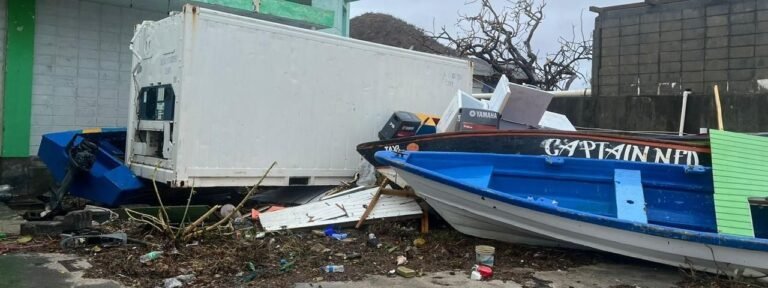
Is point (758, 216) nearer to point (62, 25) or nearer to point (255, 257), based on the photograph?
point (255, 257)

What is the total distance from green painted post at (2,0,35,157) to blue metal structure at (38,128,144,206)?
1496 millimetres

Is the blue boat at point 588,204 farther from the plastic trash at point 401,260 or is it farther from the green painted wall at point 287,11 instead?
the green painted wall at point 287,11

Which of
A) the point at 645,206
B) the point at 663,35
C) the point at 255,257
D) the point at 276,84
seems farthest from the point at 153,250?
the point at 663,35

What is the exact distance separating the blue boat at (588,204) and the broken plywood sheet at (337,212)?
55cm

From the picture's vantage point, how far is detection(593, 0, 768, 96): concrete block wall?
7.60 metres

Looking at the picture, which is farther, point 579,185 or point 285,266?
point 579,185

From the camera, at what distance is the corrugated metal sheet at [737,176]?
14.9 ft

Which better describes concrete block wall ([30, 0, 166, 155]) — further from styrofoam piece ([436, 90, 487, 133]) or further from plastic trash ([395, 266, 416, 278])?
plastic trash ([395, 266, 416, 278])

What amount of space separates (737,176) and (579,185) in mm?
1279

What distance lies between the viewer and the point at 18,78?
26.3ft

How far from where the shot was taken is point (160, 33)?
650 cm

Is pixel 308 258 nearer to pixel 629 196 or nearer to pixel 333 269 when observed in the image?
pixel 333 269

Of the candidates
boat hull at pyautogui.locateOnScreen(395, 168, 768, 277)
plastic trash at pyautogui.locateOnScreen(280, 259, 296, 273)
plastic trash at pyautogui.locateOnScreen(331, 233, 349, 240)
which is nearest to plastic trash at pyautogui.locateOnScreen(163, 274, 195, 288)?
plastic trash at pyautogui.locateOnScreen(280, 259, 296, 273)

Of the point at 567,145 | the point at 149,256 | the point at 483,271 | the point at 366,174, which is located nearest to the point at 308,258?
the point at 149,256
